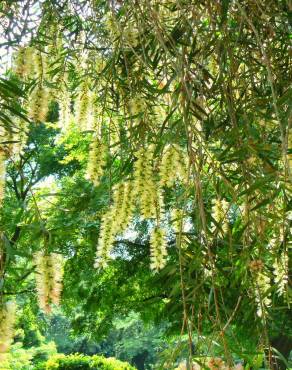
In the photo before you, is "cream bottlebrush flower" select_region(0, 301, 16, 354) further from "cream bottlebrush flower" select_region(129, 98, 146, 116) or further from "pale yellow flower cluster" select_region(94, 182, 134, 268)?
"cream bottlebrush flower" select_region(129, 98, 146, 116)

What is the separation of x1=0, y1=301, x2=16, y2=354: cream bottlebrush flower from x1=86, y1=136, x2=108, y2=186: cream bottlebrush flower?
1.42 ft

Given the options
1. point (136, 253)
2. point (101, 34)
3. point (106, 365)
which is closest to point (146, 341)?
point (106, 365)

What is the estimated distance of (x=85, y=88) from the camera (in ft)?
5.91

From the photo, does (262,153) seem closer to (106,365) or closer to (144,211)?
(144,211)

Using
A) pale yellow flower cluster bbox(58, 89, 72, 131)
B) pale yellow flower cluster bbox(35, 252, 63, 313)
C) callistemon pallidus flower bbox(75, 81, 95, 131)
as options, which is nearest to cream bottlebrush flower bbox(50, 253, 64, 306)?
pale yellow flower cluster bbox(35, 252, 63, 313)

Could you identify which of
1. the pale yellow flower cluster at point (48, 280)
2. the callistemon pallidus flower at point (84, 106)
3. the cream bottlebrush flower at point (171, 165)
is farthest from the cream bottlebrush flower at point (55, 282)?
the callistemon pallidus flower at point (84, 106)

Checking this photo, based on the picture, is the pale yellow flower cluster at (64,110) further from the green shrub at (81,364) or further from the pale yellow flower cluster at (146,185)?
the green shrub at (81,364)

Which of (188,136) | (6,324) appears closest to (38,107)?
(188,136)

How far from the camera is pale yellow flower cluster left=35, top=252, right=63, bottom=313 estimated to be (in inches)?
47.3

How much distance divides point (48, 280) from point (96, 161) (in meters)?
0.42

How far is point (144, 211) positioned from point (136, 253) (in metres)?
5.23

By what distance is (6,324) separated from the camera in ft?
3.75

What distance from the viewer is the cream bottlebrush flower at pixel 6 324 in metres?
1.13

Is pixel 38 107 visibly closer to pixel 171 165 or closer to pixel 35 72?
pixel 35 72
